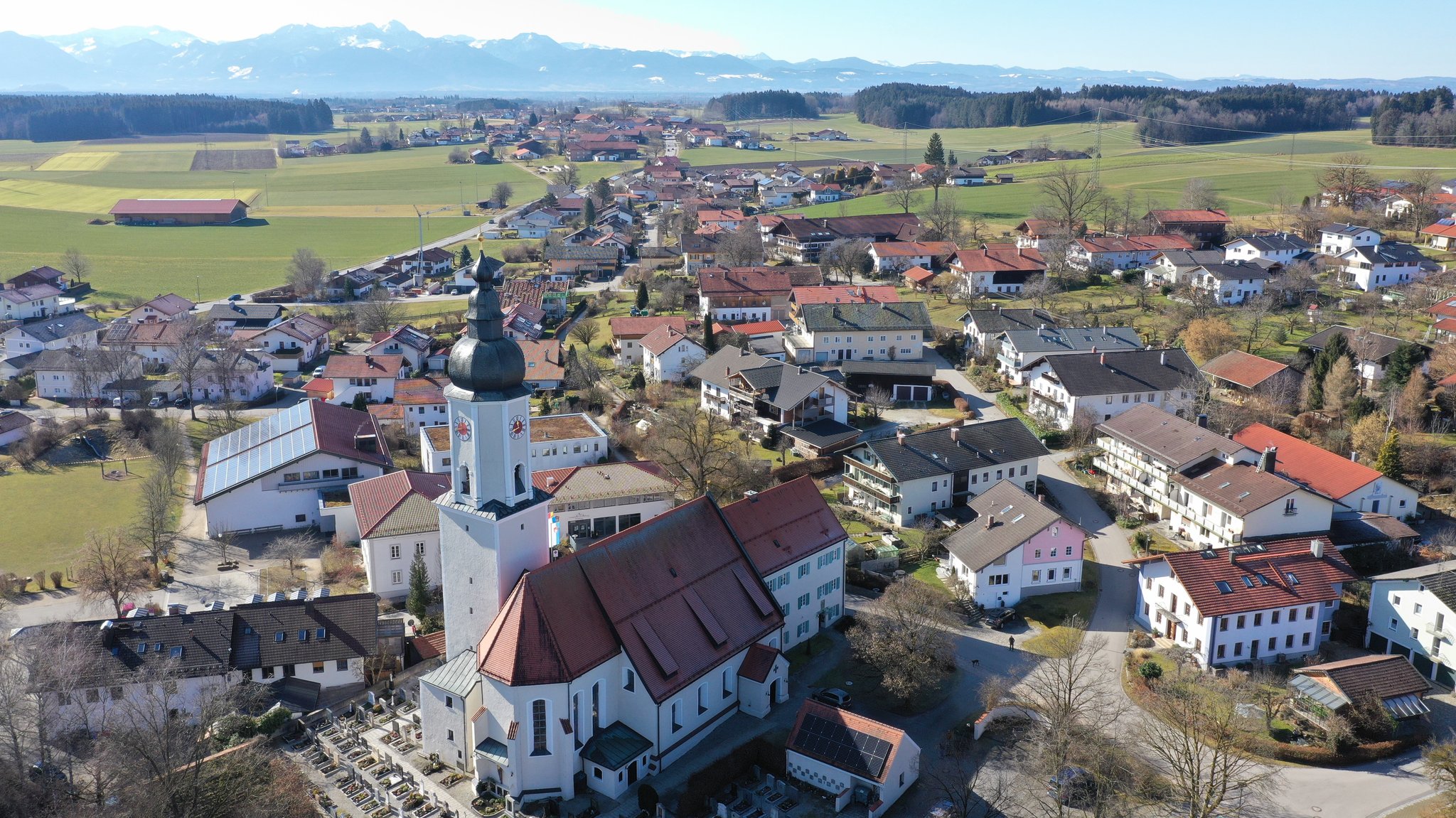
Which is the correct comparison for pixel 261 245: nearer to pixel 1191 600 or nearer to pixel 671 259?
pixel 671 259

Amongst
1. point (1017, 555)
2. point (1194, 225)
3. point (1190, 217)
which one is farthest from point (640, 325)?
point (1190, 217)

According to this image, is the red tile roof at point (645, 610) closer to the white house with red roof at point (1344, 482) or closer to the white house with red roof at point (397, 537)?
the white house with red roof at point (397, 537)

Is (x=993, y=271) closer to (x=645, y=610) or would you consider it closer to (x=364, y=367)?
(x=364, y=367)

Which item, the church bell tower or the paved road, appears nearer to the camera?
the church bell tower

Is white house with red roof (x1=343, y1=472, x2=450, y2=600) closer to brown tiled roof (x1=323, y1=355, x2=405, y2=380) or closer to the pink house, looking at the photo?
the pink house

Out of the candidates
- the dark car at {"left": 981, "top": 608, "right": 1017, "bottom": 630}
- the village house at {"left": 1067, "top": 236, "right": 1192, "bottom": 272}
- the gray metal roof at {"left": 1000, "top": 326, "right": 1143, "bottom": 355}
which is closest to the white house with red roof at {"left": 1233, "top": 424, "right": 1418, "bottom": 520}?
the dark car at {"left": 981, "top": 608, "right": 1017, "bottom": 630}

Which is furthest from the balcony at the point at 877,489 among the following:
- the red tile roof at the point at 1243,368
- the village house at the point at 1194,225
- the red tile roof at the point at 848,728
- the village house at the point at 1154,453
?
the village house at the point at 1194,225
